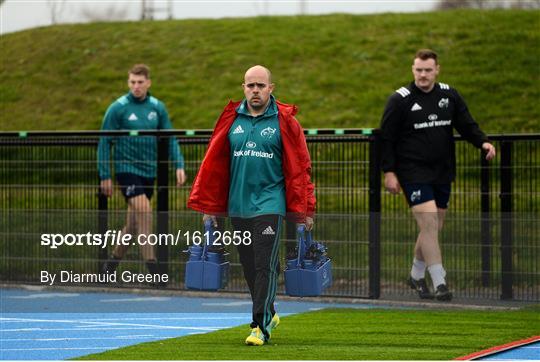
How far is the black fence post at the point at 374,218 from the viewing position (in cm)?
1559

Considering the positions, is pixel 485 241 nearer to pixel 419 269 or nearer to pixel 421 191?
pixel 419 269

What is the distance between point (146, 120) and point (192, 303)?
256 cm

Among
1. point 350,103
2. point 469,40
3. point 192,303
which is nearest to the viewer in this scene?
point 192,303

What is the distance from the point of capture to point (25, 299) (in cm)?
1606

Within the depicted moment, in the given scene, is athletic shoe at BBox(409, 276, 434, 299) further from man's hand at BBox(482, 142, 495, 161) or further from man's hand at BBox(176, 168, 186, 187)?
man's hand at BBox(176, 168, 186, 187)

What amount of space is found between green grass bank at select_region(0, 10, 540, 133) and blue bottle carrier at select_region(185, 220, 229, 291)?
56.7 feet

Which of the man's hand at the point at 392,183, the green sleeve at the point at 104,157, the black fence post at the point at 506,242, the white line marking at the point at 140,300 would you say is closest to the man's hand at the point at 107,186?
the green sleeve at the point at 104,157

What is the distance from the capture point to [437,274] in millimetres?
14680

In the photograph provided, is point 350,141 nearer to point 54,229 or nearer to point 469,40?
point 54,229

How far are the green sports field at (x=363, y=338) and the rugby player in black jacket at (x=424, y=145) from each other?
0.82m

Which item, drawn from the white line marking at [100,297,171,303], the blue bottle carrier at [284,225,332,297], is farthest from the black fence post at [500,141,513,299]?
the blue bottle carrier at [284,225,332,297]

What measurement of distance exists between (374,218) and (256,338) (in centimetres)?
492

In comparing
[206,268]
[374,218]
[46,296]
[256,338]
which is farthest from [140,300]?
[256,338]

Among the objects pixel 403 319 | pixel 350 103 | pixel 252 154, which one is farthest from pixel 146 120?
pixel 350 103
